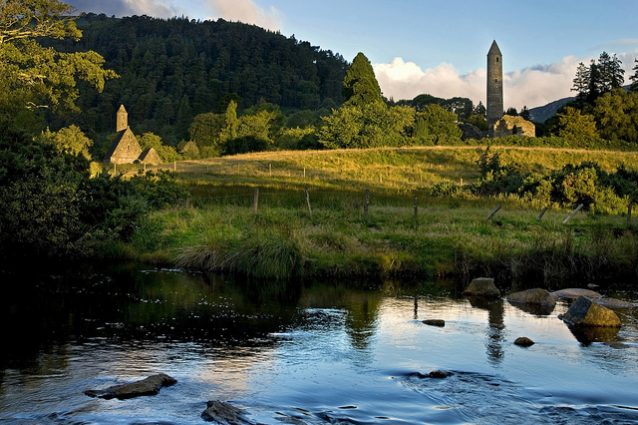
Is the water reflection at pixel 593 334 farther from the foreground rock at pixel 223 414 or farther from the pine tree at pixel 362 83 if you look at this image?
the pine tree at pixel 362 83

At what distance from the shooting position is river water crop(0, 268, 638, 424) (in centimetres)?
1095

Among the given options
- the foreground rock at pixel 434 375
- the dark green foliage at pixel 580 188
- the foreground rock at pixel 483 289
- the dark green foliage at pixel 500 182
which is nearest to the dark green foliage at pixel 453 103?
the dark green foliage at pixel 500 182

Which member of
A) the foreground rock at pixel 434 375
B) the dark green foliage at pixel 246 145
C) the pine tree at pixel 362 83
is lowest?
the foreground rock at pixel 434 375

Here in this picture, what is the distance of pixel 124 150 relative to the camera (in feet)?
359

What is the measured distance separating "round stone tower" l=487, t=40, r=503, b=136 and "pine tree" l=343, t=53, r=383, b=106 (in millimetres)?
27688

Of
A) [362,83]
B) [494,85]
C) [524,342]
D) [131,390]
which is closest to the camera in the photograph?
[131,390]

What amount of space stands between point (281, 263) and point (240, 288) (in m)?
2.45

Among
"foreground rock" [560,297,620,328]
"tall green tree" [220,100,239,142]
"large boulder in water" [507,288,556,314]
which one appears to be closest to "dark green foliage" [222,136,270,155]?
"tall green tree" [220,100,239,142]

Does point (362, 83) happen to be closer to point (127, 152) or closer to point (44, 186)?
point (127, 152)

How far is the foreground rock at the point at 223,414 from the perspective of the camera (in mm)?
10273

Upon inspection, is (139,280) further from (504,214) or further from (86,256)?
(504,214)

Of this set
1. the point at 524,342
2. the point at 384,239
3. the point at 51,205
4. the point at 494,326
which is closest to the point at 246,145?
the point at 384,239

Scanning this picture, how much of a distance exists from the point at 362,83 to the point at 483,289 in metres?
81.4

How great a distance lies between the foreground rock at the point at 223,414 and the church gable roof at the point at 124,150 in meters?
100
